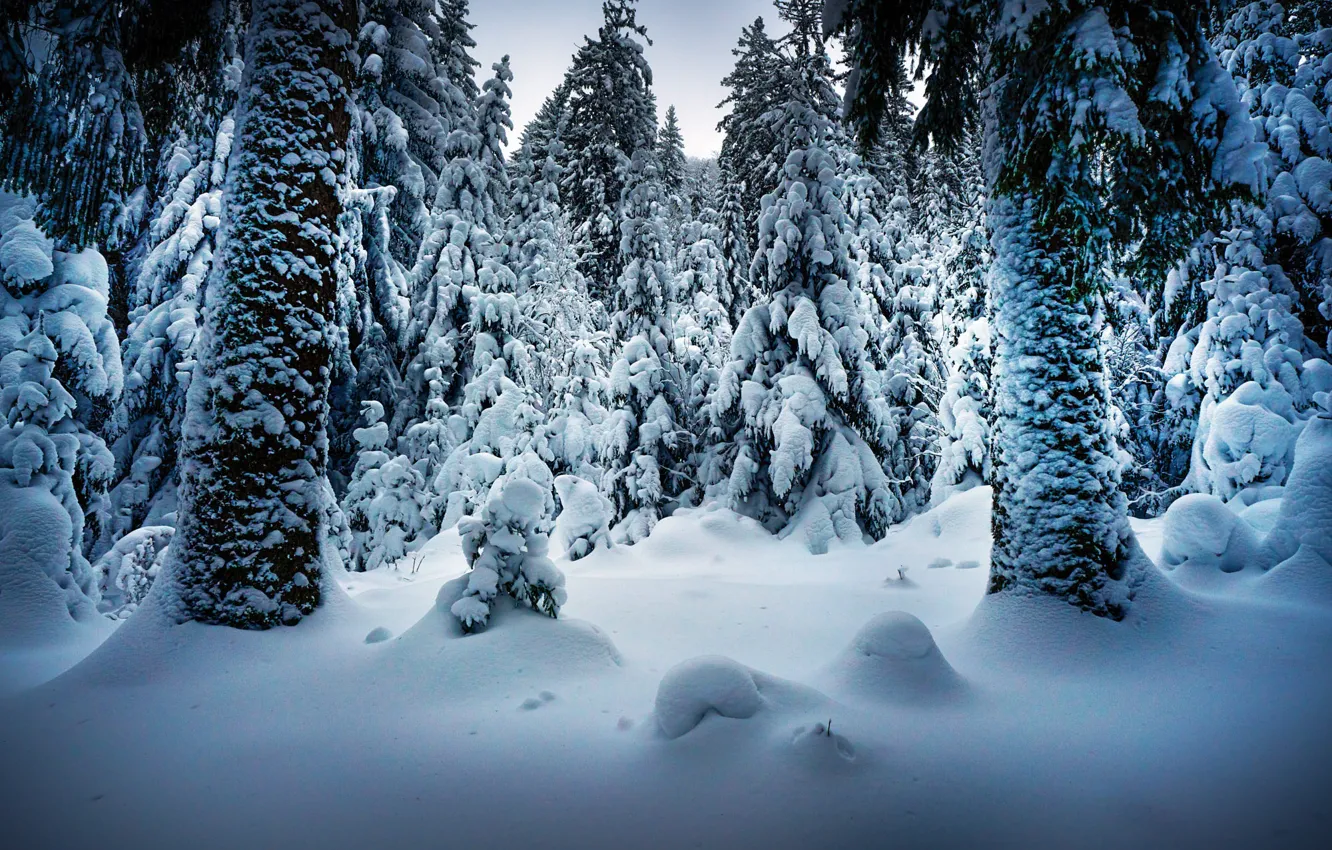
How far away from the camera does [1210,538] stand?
20.7 feet

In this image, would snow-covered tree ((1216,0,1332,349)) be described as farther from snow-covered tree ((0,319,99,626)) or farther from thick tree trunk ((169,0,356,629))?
snow-covered tree ((0,319,99,626))

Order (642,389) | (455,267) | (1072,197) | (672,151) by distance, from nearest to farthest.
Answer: (1072,197) < (642,389) < (455,267) < (672,151)

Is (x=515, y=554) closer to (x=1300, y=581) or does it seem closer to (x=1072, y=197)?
(x=1072, y=197)

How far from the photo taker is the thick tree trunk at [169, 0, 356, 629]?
468cm

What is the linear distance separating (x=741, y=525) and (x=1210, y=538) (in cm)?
676

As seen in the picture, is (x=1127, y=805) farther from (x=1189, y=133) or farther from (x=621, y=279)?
(x=621, y=279)

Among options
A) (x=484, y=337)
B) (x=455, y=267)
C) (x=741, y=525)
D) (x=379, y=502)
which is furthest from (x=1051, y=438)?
(x=455, y=267)

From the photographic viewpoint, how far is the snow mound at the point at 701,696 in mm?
3320

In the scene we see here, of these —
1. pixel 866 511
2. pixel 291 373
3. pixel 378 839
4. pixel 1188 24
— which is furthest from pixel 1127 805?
pixel 866 511

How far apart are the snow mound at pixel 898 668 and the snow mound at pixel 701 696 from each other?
3.34 ft

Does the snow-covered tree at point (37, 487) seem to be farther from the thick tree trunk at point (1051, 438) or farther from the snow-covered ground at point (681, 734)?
the thick tree trunk at point (1051, 438)

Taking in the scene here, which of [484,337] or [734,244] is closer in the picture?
[484,337]

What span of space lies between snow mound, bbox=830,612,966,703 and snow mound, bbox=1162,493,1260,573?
14.4ft

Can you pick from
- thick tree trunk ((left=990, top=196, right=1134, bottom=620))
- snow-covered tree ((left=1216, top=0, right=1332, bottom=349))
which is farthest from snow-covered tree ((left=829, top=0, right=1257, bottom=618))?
snow-covered tree ((left=1216, top=0, right=1332, bottom=349))
